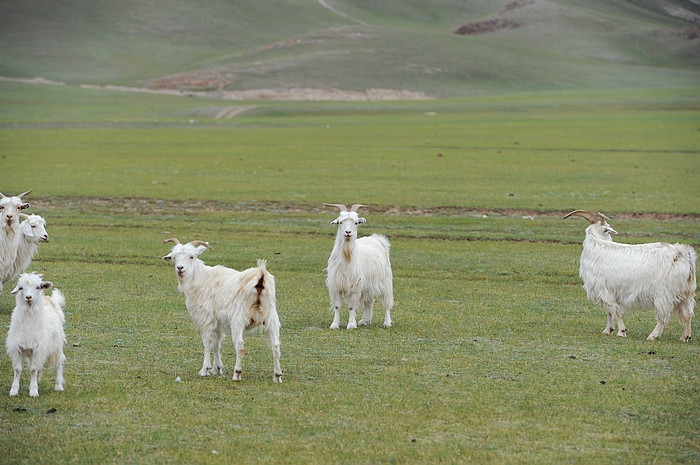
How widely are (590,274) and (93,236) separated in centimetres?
1461

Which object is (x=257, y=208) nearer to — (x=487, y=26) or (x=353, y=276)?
(x=353, y=276)

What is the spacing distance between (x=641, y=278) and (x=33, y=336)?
873 centimetres

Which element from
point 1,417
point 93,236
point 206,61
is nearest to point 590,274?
point 1,417

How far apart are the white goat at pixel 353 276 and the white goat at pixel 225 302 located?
10.3 feet

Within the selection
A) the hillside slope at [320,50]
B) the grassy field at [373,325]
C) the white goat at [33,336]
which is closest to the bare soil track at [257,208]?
the grassy field at [373,325]

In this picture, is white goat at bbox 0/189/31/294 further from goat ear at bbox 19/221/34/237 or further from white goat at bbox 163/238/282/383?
white goat at bbox 163/238/282/383

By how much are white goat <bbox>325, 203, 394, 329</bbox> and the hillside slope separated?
4233 inches

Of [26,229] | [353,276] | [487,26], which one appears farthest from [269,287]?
[487,26]

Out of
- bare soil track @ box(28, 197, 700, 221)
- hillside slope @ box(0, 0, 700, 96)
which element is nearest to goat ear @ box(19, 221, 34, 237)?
bare soil track @ box(28, 197, 700, 221)

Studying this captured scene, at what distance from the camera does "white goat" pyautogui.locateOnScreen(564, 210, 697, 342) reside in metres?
14.1

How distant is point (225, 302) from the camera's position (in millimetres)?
11820

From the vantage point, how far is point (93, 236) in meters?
25.3

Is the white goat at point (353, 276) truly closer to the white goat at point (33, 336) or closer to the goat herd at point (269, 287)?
the goat herd at point (269, 287)

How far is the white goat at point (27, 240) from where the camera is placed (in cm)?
1673
